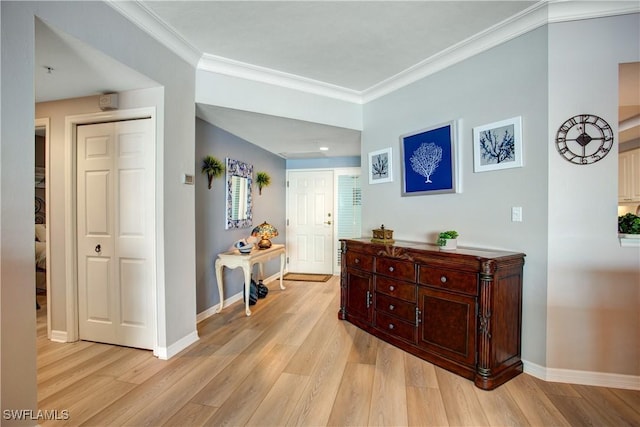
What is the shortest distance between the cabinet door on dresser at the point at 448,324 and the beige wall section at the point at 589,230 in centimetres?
56

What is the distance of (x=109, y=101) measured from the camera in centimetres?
246

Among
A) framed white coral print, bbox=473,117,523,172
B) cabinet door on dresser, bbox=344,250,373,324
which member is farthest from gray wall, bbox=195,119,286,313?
framed white coral print, bbox=473,117,523,172

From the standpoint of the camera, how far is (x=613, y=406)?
6.00 feet

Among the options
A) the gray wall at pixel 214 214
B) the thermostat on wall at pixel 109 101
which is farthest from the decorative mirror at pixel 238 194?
the thermostat on wall at pixel 109 101

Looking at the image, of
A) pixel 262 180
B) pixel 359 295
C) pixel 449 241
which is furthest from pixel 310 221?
pixel 449 241

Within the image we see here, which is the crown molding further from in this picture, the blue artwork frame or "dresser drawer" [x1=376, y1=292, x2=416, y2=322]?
"dresser drawer" [x1=376, y1=292, x2=416, y2=322]

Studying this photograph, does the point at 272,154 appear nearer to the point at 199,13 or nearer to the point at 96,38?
the point at 199,13

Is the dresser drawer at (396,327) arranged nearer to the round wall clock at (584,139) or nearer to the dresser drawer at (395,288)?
the dresser drawer at (395,288)

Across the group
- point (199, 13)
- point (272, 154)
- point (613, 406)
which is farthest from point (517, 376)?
point (272, 154)

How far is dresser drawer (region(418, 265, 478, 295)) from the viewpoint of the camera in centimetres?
211

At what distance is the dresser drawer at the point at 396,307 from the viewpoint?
253cm

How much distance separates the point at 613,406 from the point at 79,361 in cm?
376

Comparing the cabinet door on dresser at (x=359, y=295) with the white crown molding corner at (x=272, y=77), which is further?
the cabinet door on dresser at (x=359, y=295)

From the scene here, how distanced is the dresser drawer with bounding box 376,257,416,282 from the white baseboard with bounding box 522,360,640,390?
1064mm
